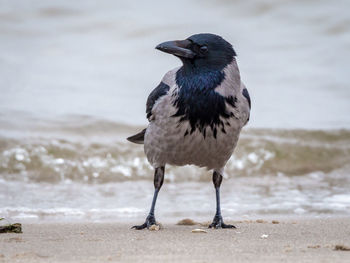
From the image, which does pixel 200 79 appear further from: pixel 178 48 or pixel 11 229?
pixel 11 229

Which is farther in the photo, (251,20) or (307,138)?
(251,20)

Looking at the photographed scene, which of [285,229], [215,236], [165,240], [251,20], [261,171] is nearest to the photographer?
[165,240]

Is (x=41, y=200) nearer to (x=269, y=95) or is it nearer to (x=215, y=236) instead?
(x=215, y=236)

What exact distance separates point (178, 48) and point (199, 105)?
0.51m

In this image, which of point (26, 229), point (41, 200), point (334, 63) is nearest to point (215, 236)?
point (26, 229)

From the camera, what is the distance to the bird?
5.87 metres

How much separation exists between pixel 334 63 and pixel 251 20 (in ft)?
10.9

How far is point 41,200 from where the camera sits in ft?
28.2

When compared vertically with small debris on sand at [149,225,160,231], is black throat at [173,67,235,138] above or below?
above

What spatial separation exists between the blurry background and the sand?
156 centimetres

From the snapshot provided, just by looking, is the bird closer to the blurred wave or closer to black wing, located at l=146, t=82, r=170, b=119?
black wing, located at l=146, t=82, r=170, b=119

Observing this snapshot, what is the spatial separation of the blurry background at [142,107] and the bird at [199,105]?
66.8 inches

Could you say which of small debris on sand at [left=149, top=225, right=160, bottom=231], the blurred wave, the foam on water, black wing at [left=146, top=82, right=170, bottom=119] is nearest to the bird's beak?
black wing at [left=146, top=82, right=170, bottom=119]

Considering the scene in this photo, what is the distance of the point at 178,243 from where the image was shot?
4.81m
